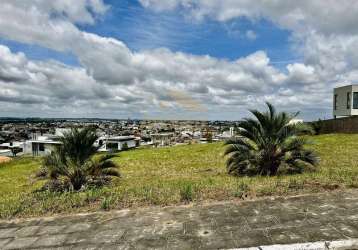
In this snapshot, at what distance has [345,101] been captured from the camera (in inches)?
1262

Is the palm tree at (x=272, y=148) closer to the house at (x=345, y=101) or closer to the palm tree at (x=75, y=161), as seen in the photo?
the palm tree at (x=75, y=161)

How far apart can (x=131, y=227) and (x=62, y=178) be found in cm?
756

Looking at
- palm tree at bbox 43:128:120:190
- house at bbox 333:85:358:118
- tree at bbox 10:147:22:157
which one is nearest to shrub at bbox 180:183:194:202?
palm tree at bbox 43:128:120:190

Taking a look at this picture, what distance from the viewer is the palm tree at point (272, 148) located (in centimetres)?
1039

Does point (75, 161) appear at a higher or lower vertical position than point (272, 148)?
lower

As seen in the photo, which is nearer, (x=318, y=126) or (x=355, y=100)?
(x=318, y=126)

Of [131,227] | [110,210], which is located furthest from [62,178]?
[131,227]

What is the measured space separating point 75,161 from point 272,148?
6.33 meters

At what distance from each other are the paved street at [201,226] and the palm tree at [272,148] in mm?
5211

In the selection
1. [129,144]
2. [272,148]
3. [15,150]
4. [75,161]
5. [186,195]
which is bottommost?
[15,150]

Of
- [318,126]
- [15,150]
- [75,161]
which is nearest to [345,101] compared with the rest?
[318,126]

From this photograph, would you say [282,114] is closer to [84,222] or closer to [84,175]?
[84,175]

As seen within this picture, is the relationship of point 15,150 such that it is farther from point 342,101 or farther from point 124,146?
point 342,101

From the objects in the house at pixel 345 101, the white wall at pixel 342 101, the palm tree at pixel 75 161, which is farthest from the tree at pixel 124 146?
the palm tree at pixel 75 161
